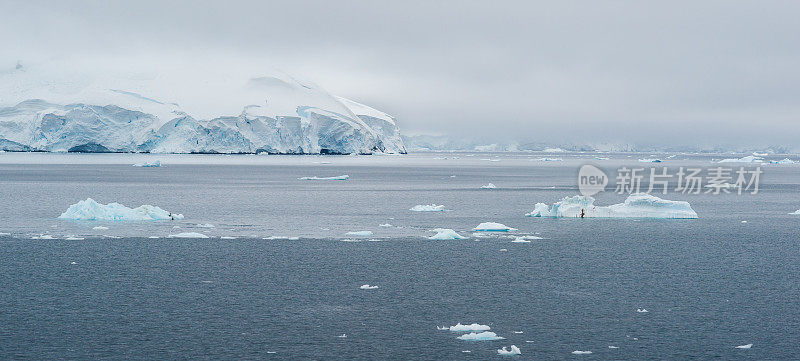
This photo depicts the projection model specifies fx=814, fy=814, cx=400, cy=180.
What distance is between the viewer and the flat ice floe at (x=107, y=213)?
20.8 metres

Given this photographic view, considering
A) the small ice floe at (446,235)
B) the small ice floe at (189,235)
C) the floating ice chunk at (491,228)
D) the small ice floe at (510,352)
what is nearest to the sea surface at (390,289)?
the small ice floe at (510,352)

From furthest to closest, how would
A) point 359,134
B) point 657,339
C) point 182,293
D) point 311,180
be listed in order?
1. point 359,134
2. point 311,180
3. point 182,293
4. point 657,339

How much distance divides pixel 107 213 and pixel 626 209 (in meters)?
14.3

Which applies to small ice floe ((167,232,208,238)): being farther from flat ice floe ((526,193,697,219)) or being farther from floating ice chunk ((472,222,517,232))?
flat ice floe ((526,193,697,219))

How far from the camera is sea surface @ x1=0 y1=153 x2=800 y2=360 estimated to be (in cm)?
802

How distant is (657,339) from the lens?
8.34 meters

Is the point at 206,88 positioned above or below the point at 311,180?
above

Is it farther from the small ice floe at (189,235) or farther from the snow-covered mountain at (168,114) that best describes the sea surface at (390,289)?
the snow-covered mountain at (168,114)

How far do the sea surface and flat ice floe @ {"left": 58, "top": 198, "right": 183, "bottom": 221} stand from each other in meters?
0.44

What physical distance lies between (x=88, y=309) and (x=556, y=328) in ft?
17.8

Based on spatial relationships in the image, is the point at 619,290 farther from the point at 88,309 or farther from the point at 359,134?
the point at 359,134

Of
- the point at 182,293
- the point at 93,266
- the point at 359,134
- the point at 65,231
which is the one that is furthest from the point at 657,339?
the point at 359,134

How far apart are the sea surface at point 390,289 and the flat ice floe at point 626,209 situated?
1.03m

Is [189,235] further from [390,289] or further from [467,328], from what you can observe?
[467,328]
